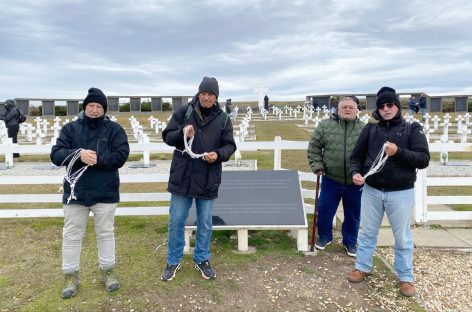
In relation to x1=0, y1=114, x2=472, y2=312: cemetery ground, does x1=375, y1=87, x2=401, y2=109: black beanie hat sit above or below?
above

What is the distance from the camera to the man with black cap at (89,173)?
385 centimetres

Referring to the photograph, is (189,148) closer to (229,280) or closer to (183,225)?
(183,225)

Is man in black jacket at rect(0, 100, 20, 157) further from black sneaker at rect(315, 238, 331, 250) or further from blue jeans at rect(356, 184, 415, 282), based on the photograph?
blue jeans at rect(356, 184, 415, 282)

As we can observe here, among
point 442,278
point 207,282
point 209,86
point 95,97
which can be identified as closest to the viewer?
point 95,97

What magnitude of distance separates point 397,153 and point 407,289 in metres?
1.40

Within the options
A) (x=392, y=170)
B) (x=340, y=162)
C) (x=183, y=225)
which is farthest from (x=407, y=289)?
(x=183, y=225)

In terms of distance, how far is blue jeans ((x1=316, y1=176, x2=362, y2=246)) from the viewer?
5.00 meters

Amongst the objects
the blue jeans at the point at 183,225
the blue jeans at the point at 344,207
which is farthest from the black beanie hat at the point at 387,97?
the blue jeans at the point at 183,225

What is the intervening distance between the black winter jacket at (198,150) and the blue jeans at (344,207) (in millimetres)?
1571

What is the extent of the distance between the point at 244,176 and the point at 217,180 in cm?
179

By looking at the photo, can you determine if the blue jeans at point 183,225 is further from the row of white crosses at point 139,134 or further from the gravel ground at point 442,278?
the row of white crosses at point 139,134

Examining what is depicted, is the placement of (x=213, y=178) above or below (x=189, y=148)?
→ below

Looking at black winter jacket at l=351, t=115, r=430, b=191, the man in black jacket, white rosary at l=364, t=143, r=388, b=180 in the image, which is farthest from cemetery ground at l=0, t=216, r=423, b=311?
the man in black jacket

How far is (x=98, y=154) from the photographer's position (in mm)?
3852
